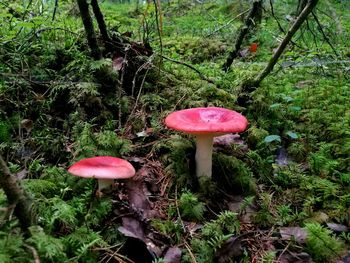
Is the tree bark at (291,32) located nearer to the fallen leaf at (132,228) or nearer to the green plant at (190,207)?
the green plant at (190,207)

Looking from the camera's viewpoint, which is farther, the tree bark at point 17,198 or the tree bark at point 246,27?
the tree bark at point 246,27

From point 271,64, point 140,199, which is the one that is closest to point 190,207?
point 140,199

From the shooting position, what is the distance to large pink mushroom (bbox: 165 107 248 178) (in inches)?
89.4

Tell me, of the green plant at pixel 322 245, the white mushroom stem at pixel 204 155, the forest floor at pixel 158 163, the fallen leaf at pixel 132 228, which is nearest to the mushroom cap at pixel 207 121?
the white mushroom stem at pixel 204 155

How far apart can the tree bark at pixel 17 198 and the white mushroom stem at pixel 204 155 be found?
1393 mm

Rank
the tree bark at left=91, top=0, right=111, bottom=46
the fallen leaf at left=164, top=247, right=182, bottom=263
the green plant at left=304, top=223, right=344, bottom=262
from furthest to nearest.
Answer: the tree bark at left=91, top=0, right=111, bottom=46 < the green plant at left=304, top=223, right=344, bottom=262 < the fallen leaf at left=164, top=247, right=182, bottom=263

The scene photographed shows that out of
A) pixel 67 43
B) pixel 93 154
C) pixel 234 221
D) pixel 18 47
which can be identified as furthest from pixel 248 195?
pixel 18 47

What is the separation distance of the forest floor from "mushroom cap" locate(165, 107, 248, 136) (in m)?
0.40

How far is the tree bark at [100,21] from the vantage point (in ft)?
10.4

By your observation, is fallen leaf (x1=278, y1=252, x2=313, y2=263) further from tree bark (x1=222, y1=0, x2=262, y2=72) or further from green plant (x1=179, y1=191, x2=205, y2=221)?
tree bark (x1=222, y1=0, x2=262, y2=72)

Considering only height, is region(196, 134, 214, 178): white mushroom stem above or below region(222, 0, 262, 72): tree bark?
below

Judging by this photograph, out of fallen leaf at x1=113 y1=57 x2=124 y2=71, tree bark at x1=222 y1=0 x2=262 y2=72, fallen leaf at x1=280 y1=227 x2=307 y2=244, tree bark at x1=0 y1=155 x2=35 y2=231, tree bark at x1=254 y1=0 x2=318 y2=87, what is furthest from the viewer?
tree bark at x1=222 y1=0 x2=262 y2=72

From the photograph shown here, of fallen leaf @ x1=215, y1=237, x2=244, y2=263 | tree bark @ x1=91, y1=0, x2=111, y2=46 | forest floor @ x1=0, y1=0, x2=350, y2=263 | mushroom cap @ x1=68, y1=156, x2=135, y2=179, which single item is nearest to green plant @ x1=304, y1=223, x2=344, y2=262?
forest floor @ x1=0, y1=0, x2=350, y2=263

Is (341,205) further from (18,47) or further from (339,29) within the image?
(339,29)
